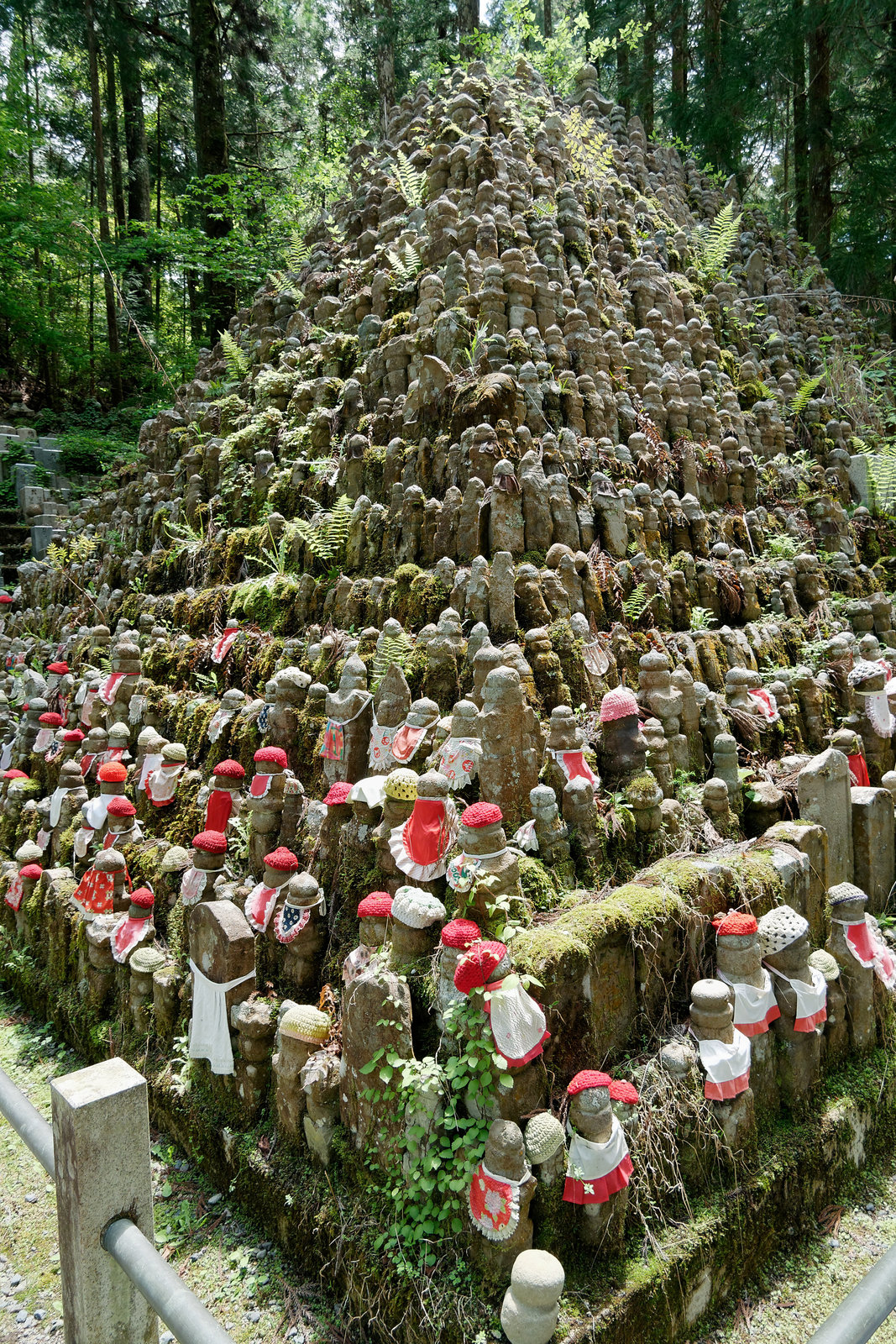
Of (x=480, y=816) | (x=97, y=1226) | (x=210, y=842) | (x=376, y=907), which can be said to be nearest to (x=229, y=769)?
(x=210, y=842)

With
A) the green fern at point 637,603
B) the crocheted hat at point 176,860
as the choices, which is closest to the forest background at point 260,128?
the green fern at point 637,603

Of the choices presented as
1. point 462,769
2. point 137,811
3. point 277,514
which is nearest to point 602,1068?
point 462,769

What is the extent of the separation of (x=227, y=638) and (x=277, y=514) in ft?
3.65

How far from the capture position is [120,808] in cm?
415

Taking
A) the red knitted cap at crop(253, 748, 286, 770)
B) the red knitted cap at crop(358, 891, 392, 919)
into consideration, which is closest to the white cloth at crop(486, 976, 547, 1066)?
the red knitted cap at crop(358, 891, 392, 919)

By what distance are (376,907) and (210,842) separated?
1016mm

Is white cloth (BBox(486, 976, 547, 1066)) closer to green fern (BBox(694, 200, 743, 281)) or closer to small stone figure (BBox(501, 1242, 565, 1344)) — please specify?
small stone figure (BBox(501, 1242, 565, 1344))

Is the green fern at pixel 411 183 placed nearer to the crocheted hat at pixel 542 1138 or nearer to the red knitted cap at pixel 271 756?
the red knitted cap at pixel 271 756

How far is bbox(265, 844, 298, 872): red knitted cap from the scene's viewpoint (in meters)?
3.31

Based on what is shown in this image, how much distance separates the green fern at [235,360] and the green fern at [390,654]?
564 cm

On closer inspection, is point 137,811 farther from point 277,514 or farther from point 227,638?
point 277,514

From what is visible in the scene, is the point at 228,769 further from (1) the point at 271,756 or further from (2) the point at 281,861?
(2) the point at 281,861

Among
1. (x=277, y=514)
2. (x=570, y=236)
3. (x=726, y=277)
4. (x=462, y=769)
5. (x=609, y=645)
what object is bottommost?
(x=462, y=769)

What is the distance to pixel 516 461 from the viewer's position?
4.72 metres
